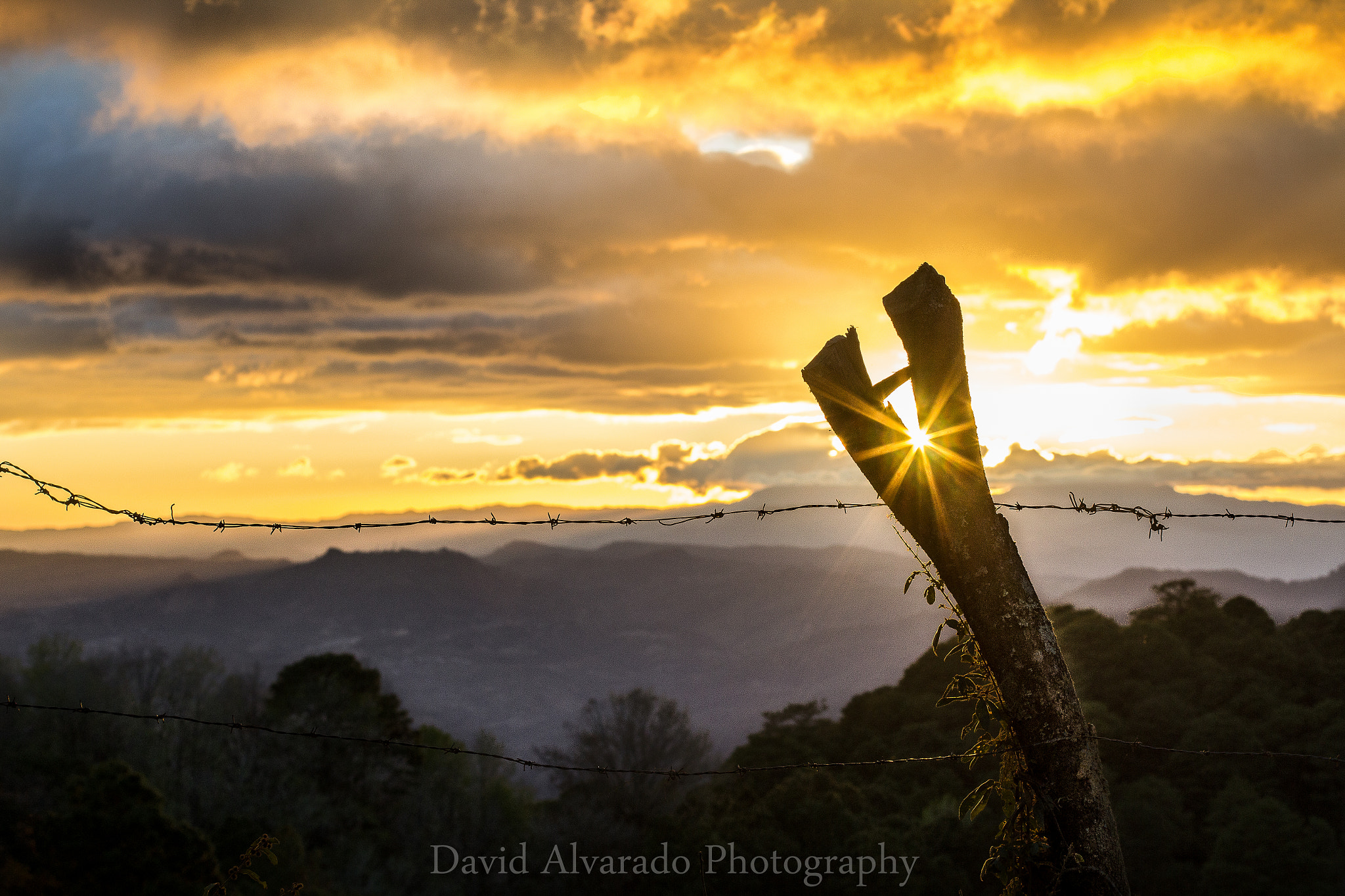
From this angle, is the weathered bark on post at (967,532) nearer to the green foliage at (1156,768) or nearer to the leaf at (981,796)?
the leaf at (981,796)

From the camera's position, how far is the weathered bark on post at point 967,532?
3812 mm

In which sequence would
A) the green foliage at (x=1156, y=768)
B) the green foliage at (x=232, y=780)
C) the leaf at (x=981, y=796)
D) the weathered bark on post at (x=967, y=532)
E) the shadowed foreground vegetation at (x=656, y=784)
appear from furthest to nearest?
the green foliage at (x=1156, y=768), the shadowed foreground vegetation at (x=656, y=784), the green foliage at (x=232, y=780), the leaf at (x=981, y=796), the weathered bark on post at (x=967, y=532)

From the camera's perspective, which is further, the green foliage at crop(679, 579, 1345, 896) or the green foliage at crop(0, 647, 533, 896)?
the green foliage at crop(679, 579, 1345, 896)

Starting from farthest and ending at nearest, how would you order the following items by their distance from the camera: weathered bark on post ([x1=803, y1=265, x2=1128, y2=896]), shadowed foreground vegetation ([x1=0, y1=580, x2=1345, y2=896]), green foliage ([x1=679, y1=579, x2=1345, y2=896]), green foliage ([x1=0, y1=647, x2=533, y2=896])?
green foliage ([x1=679, y1=579, x2=1345, y2=896]), shadowed foreground vegetation ([x1=0, y1=580, x2=1345, y2=896]), green foliage ([x1=0, y1=647, x2=533, y2=896]), weathered bark on post ([x1=803, y1=265, x2=1128, y2=896])

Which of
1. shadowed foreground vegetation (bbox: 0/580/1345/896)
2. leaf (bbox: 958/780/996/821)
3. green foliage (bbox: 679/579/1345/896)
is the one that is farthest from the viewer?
green foliage (bbox: 679/579/1345/896)

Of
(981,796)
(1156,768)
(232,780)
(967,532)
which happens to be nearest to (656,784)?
(232,780)

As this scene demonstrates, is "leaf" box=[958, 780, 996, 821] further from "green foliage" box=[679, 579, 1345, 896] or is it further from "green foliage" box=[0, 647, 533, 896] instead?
"green foliage" box=[0, 647, 533, 896]

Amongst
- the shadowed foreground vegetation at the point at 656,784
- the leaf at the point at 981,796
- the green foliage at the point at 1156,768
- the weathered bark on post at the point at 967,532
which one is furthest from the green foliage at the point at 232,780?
the weathered bark on post at the point at 967,532

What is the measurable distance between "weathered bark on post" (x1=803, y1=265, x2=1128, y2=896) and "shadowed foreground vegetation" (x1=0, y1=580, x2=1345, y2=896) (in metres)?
15.5

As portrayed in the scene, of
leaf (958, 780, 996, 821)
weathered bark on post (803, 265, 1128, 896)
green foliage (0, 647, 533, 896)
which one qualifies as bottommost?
green foliage (0, 647, 533, 896)

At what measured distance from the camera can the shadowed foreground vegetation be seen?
26.3 metres

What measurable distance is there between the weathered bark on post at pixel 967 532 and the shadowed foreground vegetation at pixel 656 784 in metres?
15.5

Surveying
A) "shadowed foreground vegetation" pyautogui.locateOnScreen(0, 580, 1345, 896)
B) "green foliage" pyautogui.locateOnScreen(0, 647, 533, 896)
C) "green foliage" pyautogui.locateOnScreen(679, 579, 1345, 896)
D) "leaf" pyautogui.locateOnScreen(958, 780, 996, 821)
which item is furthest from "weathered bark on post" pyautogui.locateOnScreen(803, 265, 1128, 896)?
"green foliage" pyautogui.locateOnScreen(0, 647, 533, 896)

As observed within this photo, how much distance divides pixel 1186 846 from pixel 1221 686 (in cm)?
1328
